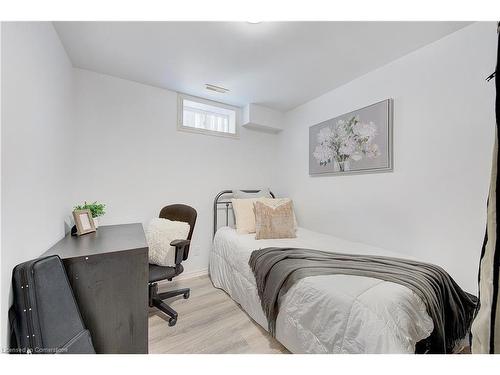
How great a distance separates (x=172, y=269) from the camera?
1860mm

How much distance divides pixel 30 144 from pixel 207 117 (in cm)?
203

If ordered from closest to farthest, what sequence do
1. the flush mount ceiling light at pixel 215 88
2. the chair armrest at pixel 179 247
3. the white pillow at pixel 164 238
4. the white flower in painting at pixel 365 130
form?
the chair armrest at pixel 179 247 < the white pillow at pixel 164 238 < the white flower in painting at pixel 365 130 < the flush mount ceiling light at pixel 215 88

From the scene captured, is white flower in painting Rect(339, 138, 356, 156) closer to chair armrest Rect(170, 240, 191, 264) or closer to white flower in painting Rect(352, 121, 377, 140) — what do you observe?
white flower in painting Rect(352, 121, 377, 140)

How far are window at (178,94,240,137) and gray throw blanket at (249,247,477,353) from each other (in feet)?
6.11

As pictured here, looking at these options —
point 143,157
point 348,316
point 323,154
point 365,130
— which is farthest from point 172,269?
point 365,130

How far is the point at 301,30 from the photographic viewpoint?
1531mm

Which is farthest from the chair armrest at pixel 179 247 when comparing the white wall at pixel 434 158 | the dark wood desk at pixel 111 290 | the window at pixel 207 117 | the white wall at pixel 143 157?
the white wall at pixel 434 158

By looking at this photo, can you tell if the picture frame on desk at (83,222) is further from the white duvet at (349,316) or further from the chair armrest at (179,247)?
the white duvet at (349,316)

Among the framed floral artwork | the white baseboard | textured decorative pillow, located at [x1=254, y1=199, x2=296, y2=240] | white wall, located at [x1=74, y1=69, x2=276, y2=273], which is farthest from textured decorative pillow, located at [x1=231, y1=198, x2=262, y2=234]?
the framed floral artwork

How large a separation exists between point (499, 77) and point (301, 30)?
1.31 m

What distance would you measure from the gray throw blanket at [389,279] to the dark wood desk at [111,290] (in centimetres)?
86

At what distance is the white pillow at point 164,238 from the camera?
6.16 feet

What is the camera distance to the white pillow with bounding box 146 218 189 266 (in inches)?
73.9

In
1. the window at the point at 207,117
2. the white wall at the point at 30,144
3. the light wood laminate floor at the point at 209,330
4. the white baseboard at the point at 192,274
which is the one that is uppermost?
the window at the point at 207,117
